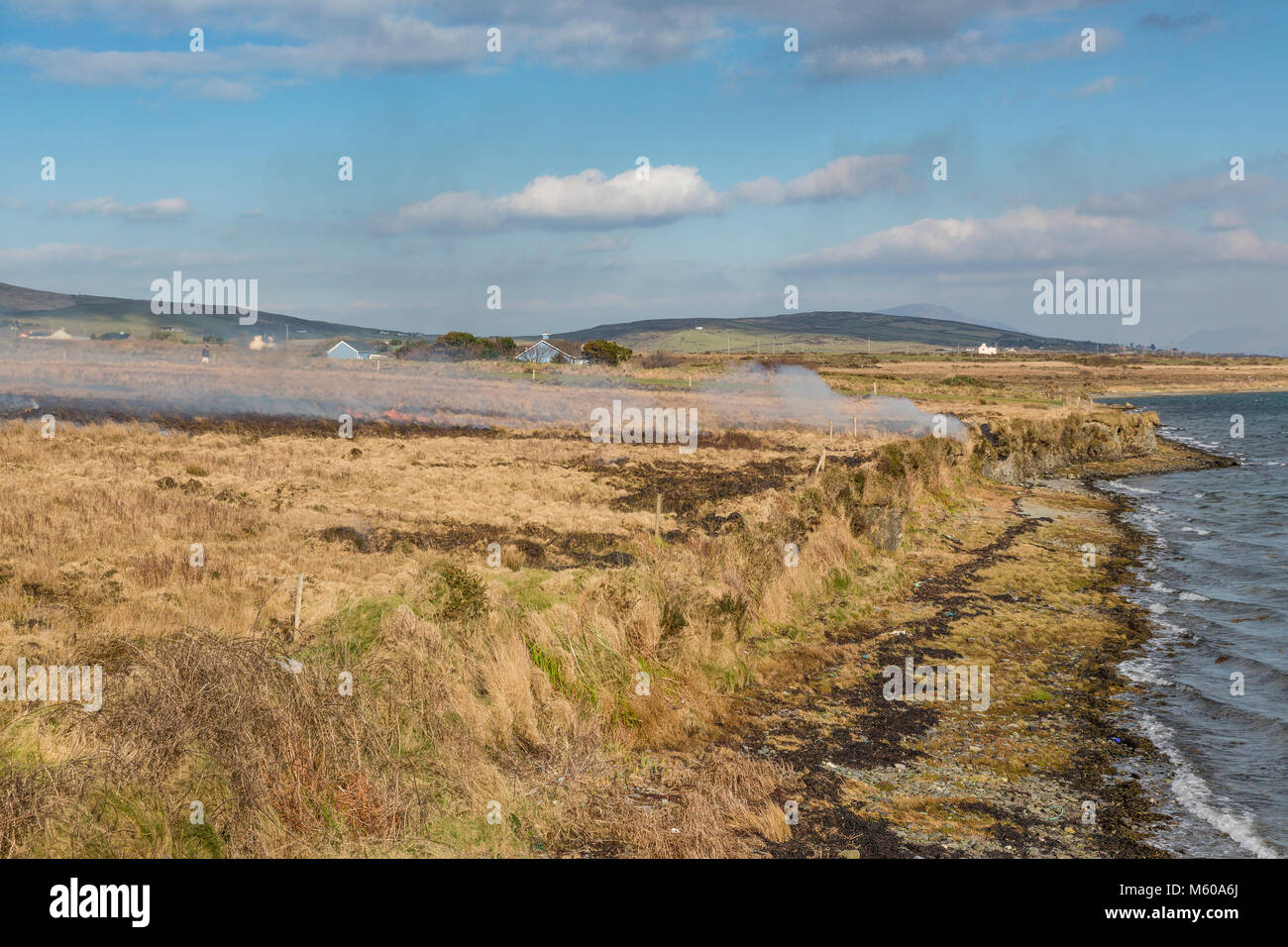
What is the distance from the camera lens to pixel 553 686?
1123 centimetres

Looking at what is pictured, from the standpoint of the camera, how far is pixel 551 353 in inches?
4656

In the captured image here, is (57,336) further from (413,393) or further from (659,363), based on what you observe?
(659,363)

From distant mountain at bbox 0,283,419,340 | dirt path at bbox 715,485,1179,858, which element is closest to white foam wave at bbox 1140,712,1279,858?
dirt path at bbox 715,485,1179,858

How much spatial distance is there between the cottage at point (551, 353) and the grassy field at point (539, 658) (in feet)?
278

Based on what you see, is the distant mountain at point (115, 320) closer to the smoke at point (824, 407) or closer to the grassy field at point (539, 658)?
the smoke at point (824, 407)

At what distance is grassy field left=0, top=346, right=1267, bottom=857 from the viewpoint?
25.0 feet

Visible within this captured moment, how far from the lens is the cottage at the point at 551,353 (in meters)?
115

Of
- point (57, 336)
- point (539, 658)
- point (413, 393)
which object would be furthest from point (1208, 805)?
point (57, 336)

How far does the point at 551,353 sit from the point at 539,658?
10895cm

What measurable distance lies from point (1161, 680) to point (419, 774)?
41.0 ft

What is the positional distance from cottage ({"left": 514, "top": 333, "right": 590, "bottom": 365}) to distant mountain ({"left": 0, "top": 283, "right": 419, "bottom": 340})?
42.5 metres

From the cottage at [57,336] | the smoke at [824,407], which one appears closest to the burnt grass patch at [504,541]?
the smoke at [824,407]
